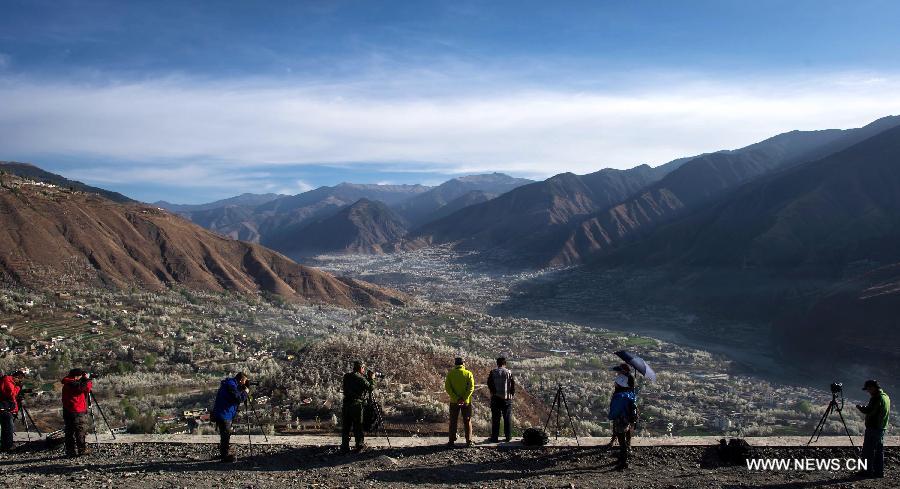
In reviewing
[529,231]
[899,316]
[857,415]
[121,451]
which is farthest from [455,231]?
[121,451]

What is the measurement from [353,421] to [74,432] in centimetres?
450

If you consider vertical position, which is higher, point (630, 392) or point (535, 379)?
point (630, 392)

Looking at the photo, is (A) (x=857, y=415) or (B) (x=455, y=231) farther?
(B) (x=455, y=231)

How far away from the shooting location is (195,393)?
2066 cm

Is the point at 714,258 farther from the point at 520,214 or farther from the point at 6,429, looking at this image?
the point at 520,214

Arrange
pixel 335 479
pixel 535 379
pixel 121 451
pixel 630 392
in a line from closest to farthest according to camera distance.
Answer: pixel 335 479
pixel 630 392
pixel 121 451
pixel 535 379

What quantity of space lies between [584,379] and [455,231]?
487 ft

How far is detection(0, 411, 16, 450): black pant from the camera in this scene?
32.2 ft

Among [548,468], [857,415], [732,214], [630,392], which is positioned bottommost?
[857,415]

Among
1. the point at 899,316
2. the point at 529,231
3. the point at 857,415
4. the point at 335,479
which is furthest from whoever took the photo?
the point at 529,231

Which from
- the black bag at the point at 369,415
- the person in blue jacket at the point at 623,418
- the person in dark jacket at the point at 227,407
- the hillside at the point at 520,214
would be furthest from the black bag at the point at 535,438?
the hillside at the point at 520,214

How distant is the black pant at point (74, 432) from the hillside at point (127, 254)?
116 ft

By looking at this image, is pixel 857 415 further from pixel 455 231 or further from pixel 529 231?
pixel 455 231

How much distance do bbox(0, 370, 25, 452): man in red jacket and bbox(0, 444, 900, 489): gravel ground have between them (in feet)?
0.94
